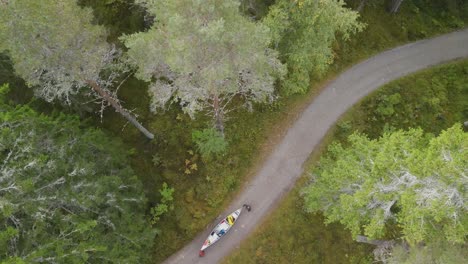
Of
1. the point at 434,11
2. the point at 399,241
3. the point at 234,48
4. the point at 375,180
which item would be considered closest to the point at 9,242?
the point at 234,48

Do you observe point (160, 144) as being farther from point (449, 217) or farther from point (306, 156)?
point (449, 217)

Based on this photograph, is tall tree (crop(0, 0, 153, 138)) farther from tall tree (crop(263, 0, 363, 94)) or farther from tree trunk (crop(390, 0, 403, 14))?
tree trunk (crop(390, 0, 403, 14))

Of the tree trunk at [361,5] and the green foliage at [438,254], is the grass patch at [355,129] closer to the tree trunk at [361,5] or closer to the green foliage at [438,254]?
the tree trunk at [361,5]

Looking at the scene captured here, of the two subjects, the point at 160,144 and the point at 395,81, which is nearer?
the point at 160,144

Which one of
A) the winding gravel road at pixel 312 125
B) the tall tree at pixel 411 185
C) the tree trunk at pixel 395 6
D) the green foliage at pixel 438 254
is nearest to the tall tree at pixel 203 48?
the tall tree at pixel 411 185

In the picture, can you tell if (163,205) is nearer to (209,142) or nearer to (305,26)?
(209,142)

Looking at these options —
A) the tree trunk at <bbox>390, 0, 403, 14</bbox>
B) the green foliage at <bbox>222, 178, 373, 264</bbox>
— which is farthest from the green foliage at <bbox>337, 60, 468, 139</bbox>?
the green foliage at <bbox>222, 178, 373, 264</bbox>
